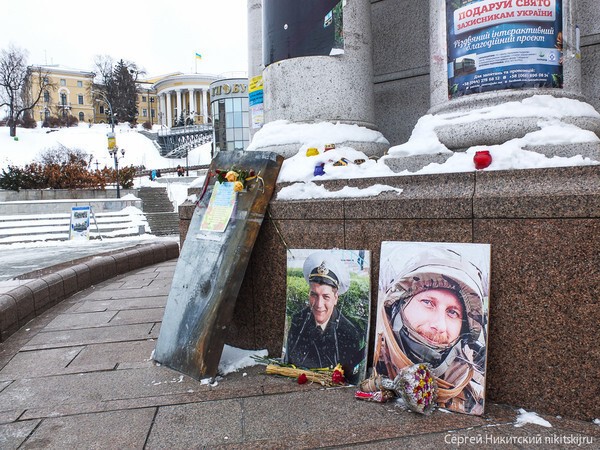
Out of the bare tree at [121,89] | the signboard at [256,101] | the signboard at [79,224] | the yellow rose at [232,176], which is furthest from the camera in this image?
the bare tree at [121,89]

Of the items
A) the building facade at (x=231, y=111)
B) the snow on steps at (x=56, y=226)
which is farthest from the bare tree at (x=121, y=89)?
the snow on steps at (x=56, y=226)

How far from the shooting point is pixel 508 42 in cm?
354

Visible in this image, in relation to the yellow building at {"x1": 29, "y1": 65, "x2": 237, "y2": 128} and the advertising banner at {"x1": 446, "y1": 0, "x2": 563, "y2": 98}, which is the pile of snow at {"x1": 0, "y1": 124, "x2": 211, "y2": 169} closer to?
the yellow building at {"x1": 29, "y1": 65, "x2": 237, "y2": 128}

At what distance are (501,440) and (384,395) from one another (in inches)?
28.9

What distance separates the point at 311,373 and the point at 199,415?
33.0 inches

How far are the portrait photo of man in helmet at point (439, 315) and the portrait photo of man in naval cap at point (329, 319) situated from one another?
17 centimetres

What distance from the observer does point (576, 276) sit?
262 centimetres

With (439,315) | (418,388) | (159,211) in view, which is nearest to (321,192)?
(439,315)

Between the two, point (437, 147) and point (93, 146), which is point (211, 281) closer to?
point (437, 147)

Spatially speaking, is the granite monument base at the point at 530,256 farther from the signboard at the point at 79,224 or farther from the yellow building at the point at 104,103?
the yellow building at the point at 104,103

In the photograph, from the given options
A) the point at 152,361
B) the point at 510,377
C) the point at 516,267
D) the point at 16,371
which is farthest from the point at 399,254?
the point at 16,371

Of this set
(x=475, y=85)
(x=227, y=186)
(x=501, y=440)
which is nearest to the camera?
(x=501, y=440)

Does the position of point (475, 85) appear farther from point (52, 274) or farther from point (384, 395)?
point (52, 274)

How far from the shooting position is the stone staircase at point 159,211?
23.1m
